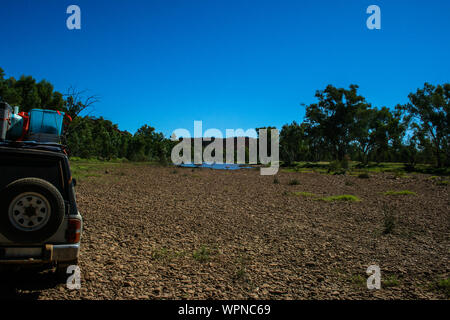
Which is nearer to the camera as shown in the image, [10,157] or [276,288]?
[10,157]

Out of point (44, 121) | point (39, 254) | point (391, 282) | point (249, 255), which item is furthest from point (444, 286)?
point (44, 121)

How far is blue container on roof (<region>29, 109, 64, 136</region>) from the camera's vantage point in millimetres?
6590

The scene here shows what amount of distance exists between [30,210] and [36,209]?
2.7 inches

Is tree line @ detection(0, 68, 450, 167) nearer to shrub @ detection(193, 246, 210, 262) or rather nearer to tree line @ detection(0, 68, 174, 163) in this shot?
tree line @ detection(0, 68, 174, 163)

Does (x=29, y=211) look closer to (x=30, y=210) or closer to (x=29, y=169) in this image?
(x=30, y=210)

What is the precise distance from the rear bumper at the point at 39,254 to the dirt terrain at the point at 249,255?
662 millimetres

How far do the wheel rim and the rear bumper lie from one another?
0.35 meters

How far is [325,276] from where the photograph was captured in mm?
5109

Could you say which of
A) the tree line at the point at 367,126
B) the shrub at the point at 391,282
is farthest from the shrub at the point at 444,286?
the tree line at the point at 367,126

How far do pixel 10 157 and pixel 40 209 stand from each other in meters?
0.95

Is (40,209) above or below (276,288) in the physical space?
above
